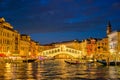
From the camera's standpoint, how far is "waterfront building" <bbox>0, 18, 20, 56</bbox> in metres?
118

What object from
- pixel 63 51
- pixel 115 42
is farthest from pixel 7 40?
Answer: pixel 63 51

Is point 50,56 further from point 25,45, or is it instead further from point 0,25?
point 0,25

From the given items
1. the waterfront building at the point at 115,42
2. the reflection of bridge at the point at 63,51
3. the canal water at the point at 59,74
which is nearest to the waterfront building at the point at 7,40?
the waterfront building at the point at 115,42

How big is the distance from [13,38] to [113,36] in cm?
3990

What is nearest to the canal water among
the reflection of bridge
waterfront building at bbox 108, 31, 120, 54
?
waterfront building at bbox 108, 31, 120, 54

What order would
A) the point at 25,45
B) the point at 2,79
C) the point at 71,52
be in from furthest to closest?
1. the point at 71,52
2. the point at 25,45
3. the point at 2,79

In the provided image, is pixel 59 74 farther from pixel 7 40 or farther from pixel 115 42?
pixel 115 42

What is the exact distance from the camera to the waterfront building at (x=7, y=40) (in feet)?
388

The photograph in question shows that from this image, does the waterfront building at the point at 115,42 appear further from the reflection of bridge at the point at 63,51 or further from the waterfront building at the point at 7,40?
the waterfront building at the point at 7,40

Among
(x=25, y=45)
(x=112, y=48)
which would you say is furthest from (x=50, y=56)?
(x=112, y=48)

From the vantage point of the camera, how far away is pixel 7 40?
4919 inches

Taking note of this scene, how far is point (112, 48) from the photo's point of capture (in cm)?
14325

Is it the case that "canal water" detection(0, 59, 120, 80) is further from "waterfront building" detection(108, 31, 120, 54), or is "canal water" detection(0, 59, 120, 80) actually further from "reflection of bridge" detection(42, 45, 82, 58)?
"reflection of bridge" detection(42, 45, 82, 58)

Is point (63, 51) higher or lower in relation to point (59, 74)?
higher
